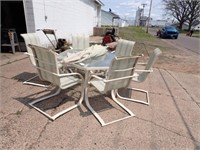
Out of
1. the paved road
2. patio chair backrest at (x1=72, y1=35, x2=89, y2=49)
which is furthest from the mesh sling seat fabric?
the paved road

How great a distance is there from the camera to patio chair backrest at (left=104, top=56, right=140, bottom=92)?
2795mm

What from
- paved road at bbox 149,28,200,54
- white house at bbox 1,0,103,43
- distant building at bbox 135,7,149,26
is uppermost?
distant building at bbox 135,7,149,26

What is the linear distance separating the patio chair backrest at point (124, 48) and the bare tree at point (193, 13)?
170ft

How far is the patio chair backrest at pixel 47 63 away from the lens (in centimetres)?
278

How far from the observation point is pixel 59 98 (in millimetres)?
3592

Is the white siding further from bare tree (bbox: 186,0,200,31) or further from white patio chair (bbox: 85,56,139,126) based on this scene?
bare tree (bbox: 186,0,200,31)

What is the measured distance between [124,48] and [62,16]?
6.00 metres

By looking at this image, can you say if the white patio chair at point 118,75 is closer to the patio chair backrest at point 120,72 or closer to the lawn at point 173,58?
the patio chair backrest at point 120,72

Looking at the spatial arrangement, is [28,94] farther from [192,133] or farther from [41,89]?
[192,133]

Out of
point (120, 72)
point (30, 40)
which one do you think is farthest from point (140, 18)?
point (120, 72)

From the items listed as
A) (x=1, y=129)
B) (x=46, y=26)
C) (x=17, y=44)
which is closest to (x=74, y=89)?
(x=1, y=129)

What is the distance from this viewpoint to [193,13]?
164ft

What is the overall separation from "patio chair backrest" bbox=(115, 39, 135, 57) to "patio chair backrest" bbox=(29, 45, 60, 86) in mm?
2469

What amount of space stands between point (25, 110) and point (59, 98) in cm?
71
